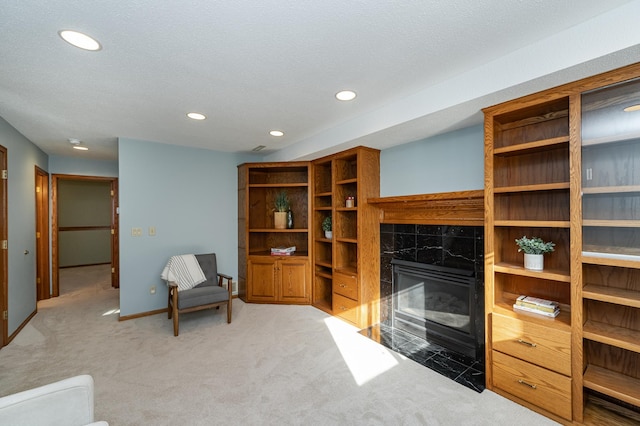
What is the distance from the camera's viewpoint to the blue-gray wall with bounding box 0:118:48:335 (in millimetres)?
3244

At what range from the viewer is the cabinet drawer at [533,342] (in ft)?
6.18

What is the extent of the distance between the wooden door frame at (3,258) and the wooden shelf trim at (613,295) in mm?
5194

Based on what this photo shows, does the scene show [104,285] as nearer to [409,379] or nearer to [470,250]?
[409,379]

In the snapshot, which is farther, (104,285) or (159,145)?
(104,285)

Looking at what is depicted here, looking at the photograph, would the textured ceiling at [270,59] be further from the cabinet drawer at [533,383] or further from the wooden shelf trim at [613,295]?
the cabinet drawer at [533,383]

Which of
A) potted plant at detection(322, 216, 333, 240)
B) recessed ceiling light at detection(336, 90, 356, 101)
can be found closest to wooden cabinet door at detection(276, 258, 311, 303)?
potted plant at detection(322, 216, 333, 240)

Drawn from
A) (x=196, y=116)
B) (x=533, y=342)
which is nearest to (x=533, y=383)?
(x=533, y=342)

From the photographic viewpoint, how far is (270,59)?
1898 millimetres

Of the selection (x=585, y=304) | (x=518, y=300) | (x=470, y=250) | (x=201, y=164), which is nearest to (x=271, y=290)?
(x=201, y=164)

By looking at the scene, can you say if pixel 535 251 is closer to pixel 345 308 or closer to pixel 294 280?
pixel 345 308

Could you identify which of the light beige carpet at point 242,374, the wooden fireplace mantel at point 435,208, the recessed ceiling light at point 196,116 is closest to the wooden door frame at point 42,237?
the light beige carpet at point 242,374

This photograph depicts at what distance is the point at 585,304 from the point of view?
200 cm

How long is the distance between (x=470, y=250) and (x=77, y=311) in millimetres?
5246

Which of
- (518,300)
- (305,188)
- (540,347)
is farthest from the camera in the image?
(305,188)
